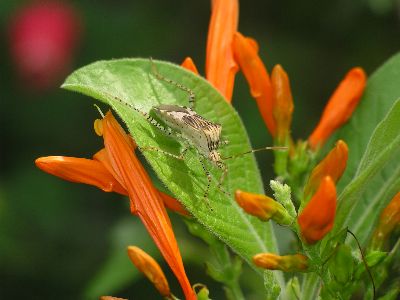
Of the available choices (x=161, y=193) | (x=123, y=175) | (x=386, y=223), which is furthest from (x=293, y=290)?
(x=123, y=175)

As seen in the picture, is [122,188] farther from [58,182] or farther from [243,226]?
[58,182]

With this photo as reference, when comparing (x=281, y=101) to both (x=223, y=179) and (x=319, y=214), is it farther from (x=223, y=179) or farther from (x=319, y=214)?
(x=319, y=214)

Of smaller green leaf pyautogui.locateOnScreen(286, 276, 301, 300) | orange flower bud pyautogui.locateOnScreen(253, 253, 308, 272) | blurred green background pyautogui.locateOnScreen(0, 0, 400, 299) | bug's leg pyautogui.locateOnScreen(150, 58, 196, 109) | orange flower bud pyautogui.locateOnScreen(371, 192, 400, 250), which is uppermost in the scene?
bug's leg pyautogui.locateOnScreen(150, 58, 196, 109)

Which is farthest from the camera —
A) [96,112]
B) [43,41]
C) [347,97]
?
[96,112]

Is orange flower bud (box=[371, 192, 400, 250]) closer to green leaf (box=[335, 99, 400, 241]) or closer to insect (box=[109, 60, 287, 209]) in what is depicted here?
green leaf (box=[335, 99, 400, 241])

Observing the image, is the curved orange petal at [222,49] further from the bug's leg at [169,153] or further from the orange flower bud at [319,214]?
the orange flower bud at [319,214]

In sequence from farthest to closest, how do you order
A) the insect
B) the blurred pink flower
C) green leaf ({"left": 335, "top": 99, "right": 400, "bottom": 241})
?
the blurred pink flower
the insect
green leaf ({"left": 335, "top": 99, "right": 400, "bottom": 241})

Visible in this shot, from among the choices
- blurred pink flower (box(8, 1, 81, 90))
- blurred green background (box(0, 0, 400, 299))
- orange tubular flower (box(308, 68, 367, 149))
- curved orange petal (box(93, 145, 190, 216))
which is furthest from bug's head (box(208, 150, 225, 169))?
blurred pink flower (box(8, 1, 81, 90))
